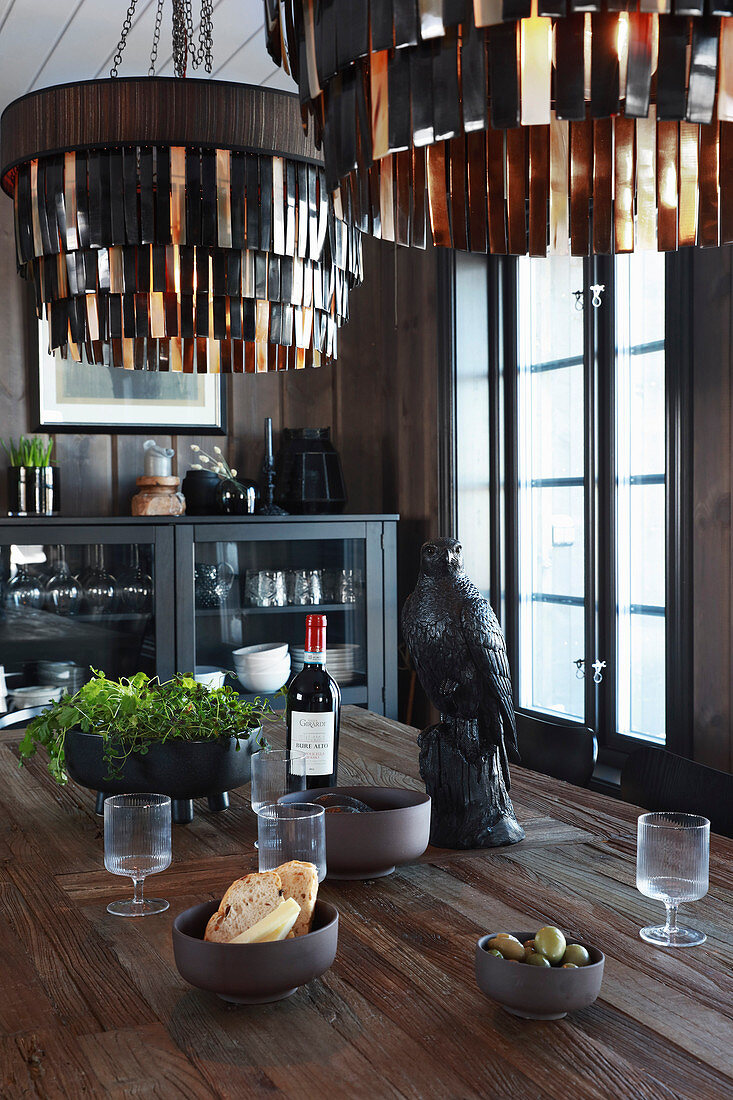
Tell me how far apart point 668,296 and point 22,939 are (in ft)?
6.88

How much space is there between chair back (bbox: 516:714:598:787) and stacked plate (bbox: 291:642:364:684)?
138 cm

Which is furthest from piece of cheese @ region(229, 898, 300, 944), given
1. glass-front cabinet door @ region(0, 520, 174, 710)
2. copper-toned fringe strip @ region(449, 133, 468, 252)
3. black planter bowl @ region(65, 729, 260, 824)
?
glass-front cabinet door @ region(0, 520, 174, 710)

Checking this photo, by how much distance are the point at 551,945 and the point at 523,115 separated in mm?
729

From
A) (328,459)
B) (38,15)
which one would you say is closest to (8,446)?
(328,459)

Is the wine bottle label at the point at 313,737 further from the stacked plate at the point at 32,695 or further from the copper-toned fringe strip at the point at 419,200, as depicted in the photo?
the stacked plate at the point at 32,695

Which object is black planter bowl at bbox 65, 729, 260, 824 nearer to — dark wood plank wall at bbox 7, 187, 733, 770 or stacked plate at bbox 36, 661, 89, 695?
dark wood plank wall at bbox 7, 187, 733, 770

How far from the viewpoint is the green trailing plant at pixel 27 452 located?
3375 millimetres

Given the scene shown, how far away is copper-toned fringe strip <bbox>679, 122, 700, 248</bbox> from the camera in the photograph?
101 cm

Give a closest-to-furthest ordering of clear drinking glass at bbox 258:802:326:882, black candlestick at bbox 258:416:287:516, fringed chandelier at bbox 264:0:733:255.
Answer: fringed chandelier at bbox 264:0:733:255 < clear drinking glass at bbox 258:802:326:882 < black candlestick at bbox 258:416:287:516

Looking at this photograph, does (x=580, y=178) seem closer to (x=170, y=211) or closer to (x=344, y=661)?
(x=170, y=211)

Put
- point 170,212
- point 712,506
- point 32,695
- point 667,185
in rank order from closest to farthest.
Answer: point 667,185 < point 170,212 < point 712,506 < point 32,695

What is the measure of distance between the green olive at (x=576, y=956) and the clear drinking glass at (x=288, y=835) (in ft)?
1.08

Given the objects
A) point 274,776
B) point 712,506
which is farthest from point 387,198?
point 712,506

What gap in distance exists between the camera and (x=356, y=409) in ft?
13.0
